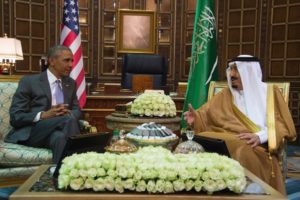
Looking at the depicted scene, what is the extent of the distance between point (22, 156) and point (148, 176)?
1.54 m

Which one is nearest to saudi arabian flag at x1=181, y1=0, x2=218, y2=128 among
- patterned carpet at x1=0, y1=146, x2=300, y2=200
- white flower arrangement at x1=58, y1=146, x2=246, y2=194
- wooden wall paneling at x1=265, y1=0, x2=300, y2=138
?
patterned carpet at x1=0, y1=146, x2=300, y2=200

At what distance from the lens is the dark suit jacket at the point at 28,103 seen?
291 centimetres

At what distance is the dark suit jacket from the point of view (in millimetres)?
2910

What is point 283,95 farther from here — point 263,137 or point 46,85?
point 46,85

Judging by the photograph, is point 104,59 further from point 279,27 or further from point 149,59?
point 279,27

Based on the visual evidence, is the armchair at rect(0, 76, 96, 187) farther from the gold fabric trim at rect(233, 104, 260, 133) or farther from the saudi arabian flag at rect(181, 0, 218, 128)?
the saudi arabian flag at rect(181, 0, 218, 128)

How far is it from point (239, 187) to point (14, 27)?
6.23m

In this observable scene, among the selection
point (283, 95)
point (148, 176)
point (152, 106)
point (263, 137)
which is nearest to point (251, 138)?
point (263, 137)

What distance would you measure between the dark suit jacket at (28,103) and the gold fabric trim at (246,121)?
1315 mm

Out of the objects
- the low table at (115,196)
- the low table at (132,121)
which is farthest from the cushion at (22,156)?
the low table at (115,196)

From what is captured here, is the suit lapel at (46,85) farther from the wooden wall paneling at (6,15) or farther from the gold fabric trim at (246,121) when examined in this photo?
the wooden wall paneling at (6,15)

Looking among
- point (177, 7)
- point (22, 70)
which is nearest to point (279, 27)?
point (177, 7)

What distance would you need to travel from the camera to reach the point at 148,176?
4.74ft

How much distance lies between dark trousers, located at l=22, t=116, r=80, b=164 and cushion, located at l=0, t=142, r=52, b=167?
0.35 feet
